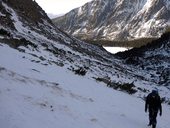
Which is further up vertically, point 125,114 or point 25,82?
point 25,82

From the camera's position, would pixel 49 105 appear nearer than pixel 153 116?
Yes

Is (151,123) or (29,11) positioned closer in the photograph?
(151,123)

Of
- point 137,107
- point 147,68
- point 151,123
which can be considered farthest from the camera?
point 147,68

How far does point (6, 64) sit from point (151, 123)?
A: 7.10 meters

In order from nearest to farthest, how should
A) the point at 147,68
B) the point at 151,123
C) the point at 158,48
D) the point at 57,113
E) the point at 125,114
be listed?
the point at 57,113 → the point at 151,123 → the point at 125,114 → the point at 147,68 → the point at 158,48

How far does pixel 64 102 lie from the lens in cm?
1562

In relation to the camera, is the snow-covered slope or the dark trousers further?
A: the dark trousers

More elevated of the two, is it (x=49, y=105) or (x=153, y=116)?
(x=49, y=105)

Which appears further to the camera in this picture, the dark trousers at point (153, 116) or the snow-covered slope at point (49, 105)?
the dark trousers at point (153, 116)

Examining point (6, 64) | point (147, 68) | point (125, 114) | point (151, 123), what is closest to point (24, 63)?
point (6, 64)

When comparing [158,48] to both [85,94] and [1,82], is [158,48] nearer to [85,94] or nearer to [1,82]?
[85,94]

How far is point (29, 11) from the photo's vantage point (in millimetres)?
59375

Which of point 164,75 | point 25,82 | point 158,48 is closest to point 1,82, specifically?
point 25,82

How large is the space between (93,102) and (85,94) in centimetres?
124
